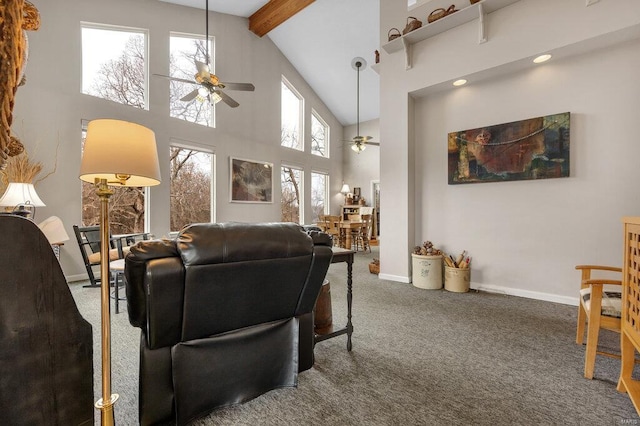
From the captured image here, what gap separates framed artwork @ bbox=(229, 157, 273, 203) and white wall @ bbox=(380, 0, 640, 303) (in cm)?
329

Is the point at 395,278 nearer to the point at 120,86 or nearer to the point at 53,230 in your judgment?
the point at 53,230

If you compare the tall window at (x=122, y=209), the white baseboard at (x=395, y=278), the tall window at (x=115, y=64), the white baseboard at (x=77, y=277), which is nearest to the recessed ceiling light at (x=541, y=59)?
the white baseboard at (x=395, y=278)

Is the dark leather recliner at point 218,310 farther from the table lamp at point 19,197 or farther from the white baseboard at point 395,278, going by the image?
the table lamp at point 19,197

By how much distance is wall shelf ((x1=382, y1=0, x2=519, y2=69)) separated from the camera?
3205mm

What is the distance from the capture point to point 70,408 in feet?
1.96

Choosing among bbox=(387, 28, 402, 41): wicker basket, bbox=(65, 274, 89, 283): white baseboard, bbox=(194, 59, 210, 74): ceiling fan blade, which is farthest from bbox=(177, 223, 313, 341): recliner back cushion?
bbox=(65, 274, 89, 283): white baseboard

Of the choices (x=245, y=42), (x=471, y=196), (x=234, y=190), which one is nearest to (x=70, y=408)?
(x=471, y=196)

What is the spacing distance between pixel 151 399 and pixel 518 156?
4.03 m

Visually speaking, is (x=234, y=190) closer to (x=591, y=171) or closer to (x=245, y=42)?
(x=245, y=42)

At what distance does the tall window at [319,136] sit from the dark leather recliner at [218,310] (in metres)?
A: 7.24

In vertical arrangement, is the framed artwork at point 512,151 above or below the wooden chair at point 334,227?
above

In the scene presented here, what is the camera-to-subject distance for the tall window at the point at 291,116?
24.4ft

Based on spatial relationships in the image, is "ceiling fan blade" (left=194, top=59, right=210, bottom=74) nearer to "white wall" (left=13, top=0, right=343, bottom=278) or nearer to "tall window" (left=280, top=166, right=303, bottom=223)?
"white wall" (left=13, top=0, right=343, bottom=278)

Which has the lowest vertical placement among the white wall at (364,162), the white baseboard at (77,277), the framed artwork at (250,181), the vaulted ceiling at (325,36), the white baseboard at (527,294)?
the white baseboard at (527,294)
